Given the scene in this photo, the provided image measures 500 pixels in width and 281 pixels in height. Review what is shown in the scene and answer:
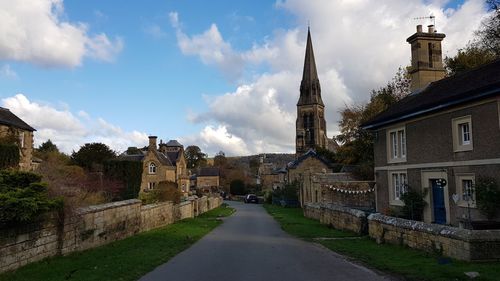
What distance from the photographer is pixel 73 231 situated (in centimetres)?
1274

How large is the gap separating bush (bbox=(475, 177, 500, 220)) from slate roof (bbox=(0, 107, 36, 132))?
107ft

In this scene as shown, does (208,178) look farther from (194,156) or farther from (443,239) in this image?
(443,239)

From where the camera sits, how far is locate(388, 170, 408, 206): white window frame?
21.8m

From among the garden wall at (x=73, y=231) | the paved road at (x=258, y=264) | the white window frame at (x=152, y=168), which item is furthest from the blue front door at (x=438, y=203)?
the white window frame at (x=152, y=168)

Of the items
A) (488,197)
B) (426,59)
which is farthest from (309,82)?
(488,197)

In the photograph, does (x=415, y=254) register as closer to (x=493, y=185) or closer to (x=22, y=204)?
(x=493, y=185)

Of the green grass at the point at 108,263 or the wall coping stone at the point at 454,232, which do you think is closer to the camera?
the green grass at the point at 108,263

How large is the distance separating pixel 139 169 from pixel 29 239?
4040 cm

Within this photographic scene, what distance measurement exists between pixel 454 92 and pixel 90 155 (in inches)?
1842

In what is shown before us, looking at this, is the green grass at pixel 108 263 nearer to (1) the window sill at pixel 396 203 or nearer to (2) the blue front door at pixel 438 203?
(2) the blue front door at pixel 438 203

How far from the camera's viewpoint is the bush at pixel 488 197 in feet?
48.8

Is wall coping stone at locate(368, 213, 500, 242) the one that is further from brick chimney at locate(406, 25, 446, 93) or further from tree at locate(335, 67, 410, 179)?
tree at locate(335, 67, 410, 179)

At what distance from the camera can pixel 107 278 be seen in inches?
368

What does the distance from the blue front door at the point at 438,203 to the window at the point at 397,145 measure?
2.49 m
